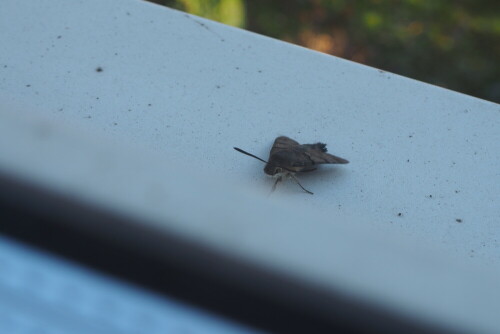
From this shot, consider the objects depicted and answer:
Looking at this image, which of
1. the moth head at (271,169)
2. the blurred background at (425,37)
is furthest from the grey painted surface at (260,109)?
the blurred background at (425,37)

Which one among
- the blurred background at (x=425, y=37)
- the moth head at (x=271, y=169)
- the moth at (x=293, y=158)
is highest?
the blurred background at (x=425, y=37)

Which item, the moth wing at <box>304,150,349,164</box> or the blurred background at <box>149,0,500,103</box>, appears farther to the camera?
the blurred background at <box>149,0,500,103</box>

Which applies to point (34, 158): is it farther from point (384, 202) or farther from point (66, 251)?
point (384, 202)

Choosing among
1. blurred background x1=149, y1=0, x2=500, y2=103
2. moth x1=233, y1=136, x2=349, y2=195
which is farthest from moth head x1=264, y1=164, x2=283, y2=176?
blurred background x1=149, y1=0, x2=500, y2=103

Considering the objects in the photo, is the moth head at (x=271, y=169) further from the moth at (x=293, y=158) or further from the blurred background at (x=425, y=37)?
the blurred background at (x=425, y=37)

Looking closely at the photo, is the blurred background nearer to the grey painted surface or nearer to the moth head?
the grey painted surface

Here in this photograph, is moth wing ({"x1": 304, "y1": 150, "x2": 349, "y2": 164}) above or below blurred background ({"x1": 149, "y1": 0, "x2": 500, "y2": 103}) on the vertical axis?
below

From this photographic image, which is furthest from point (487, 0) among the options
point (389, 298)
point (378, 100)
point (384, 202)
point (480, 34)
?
point (389, 298)
